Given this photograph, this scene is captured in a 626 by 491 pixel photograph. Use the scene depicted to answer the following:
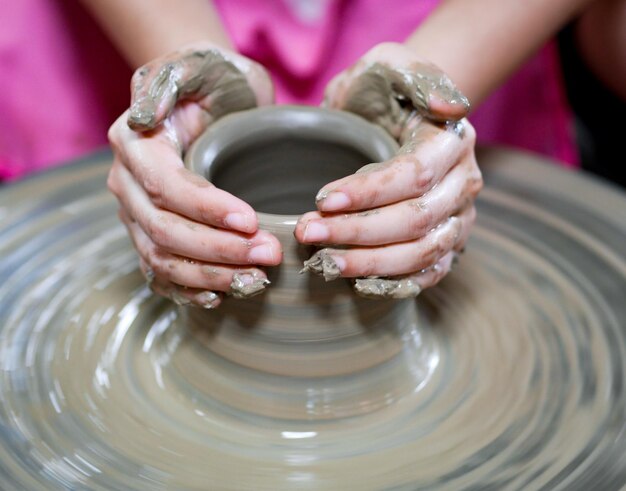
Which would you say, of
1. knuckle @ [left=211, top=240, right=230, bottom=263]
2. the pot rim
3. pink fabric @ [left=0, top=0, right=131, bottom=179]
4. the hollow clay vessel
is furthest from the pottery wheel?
pink fabric @ [left=0, top=0, right=131, bottom=179]

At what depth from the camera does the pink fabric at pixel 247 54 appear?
157 centimetres

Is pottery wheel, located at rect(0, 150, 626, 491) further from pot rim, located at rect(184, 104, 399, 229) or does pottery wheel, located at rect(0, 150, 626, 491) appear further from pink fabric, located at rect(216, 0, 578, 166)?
pink fabric, located at rect(216, 0, 578, 166)

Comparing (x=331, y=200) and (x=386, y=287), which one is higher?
(x=331, y=200)

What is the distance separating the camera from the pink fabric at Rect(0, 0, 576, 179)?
61.7 inches

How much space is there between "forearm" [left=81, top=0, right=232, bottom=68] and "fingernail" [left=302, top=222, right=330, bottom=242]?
610mm

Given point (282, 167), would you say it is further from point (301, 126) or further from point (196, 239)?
point (196, 239)

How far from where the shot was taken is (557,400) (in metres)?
0.99

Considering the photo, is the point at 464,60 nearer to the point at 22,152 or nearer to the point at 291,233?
the point at 291,233

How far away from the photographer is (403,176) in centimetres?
92

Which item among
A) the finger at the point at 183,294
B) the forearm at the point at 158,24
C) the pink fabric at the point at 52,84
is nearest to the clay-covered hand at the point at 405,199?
the finger at the point at 183,294

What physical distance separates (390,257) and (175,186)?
0.26 meters

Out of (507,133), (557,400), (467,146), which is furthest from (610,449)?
(507,133)

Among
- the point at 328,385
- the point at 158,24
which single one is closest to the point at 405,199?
the point at 328,385

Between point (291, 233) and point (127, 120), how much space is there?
269mm
